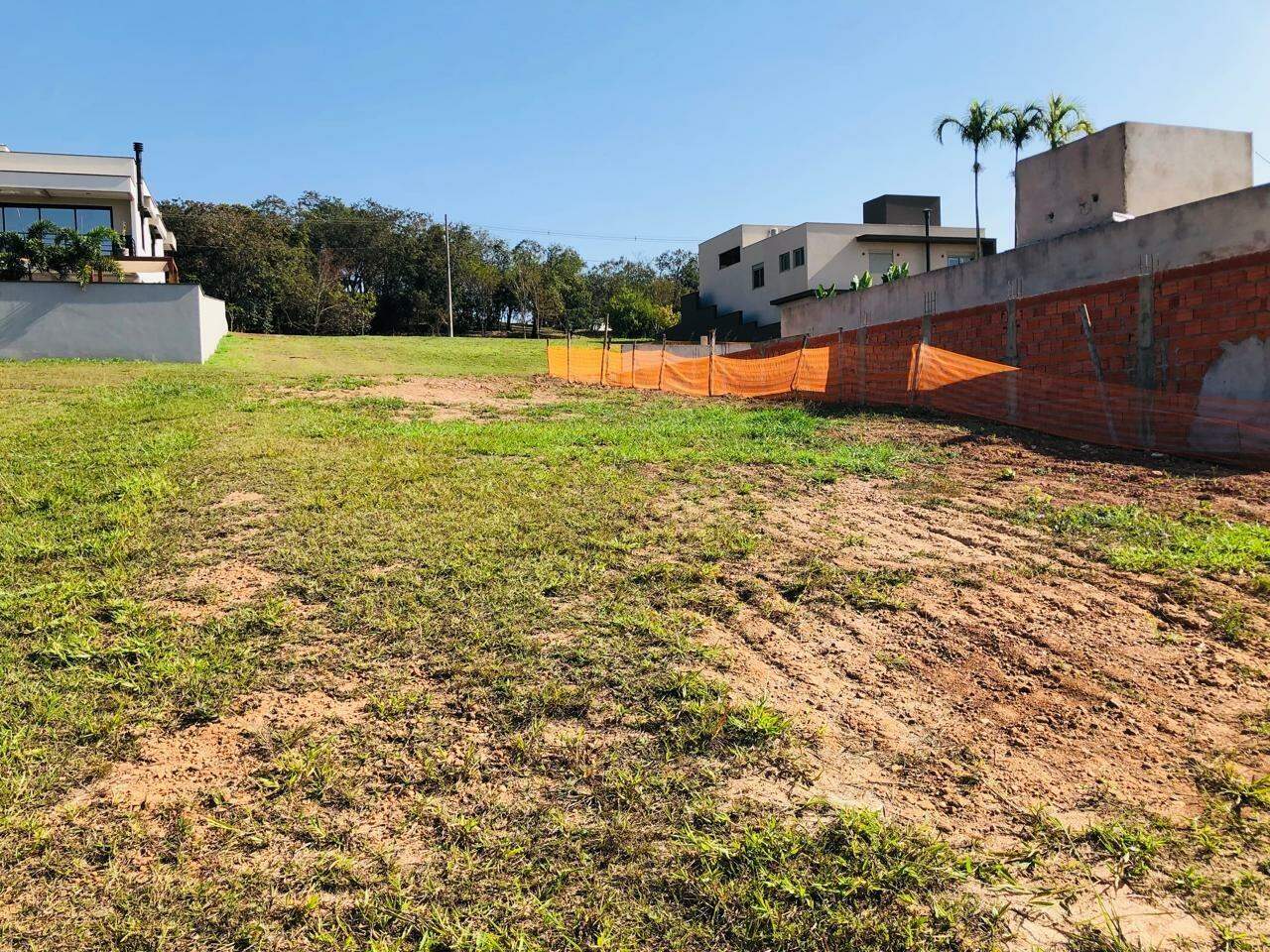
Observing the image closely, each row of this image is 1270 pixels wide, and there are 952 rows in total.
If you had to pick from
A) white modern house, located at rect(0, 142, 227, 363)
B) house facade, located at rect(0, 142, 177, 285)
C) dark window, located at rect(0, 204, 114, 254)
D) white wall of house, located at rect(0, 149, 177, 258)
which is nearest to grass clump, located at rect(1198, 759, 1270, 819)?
white modern house, located at rect(0, 142, 227, 363)

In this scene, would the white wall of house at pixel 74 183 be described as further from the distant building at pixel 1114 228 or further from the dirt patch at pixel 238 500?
the dirt patch at pixel 238 500

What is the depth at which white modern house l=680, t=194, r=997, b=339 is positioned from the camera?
39375mm

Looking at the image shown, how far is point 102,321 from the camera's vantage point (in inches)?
787

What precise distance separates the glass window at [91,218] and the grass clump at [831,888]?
34821 millimetres

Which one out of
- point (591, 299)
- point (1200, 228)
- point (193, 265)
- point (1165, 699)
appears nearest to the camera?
point (1165, 699)

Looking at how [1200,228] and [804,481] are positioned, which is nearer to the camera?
[804,481]

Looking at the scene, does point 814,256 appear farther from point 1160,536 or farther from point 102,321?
point 1160,536

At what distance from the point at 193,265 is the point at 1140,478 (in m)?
45.7

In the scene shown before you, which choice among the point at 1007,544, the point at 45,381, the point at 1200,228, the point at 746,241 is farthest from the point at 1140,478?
the point at 746,241

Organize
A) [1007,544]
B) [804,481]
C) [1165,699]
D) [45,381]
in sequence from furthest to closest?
[45,381], [804,481], [1007,544], [1165,699]

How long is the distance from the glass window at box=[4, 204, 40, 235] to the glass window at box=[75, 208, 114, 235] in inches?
49.9

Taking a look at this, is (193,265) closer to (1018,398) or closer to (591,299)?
(591,299)

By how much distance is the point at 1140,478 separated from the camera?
26.6ft

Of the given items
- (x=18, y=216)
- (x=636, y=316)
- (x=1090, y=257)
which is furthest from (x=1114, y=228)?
(x=636, y=316)
